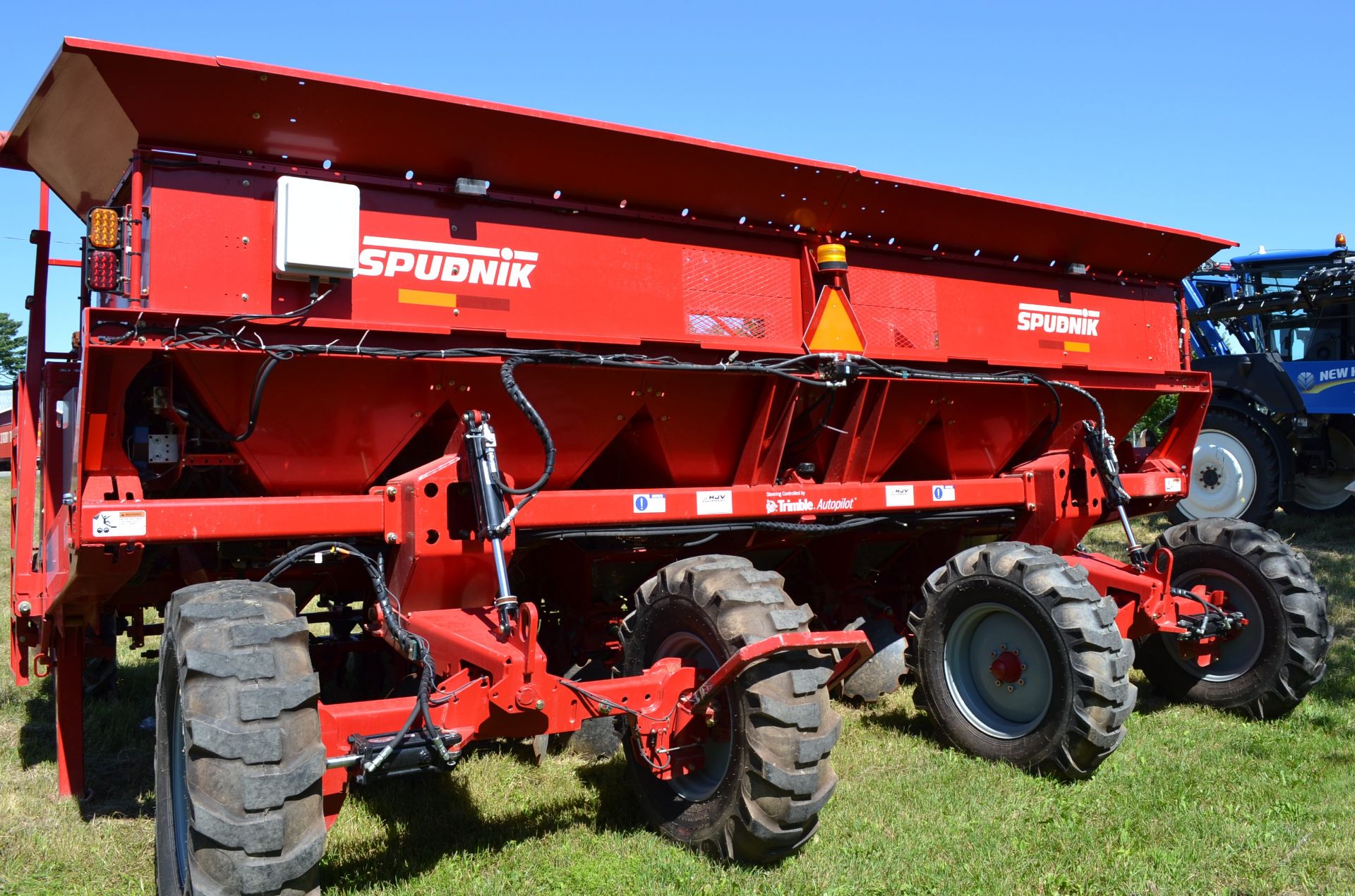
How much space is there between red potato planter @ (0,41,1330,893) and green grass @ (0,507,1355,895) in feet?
0.75

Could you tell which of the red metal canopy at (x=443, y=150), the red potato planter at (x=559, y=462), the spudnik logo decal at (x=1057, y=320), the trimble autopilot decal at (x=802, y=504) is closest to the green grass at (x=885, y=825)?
the red potato planter at (x=559, y=462)

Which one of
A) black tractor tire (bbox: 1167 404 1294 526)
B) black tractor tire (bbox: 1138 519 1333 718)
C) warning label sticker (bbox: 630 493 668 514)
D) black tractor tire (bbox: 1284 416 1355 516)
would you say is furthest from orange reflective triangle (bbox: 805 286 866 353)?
black tractor tire (bbox: 1284 416 1355 516)

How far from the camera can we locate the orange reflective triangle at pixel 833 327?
18.2 ft

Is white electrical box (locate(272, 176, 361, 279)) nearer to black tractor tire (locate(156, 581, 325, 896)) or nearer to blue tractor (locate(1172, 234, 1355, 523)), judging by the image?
black tractor tire (locate(156, 581, 325, 896))

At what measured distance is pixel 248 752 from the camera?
331 cm

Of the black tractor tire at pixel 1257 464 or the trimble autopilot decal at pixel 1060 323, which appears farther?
the black tractor tire at pixel 1257 464

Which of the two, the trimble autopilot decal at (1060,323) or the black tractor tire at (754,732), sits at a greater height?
the trimble autopilot decal at (1060,323)

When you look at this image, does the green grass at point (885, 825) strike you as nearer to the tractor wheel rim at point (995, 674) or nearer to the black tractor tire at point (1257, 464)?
the tractor wheel rim at point (995, 674)

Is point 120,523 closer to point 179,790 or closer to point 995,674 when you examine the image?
point 179,790

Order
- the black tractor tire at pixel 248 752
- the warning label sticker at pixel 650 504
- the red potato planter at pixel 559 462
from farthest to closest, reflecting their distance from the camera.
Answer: the warning label sticker at pixel 650 504
the red potato planter at pixel 559 462
the black tractor tire at pixel 248 752

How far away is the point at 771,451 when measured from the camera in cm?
555

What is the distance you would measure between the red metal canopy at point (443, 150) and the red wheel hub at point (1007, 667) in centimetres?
223

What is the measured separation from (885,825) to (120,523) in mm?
3109

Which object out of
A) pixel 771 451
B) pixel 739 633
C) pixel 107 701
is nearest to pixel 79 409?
pixel 739 633
